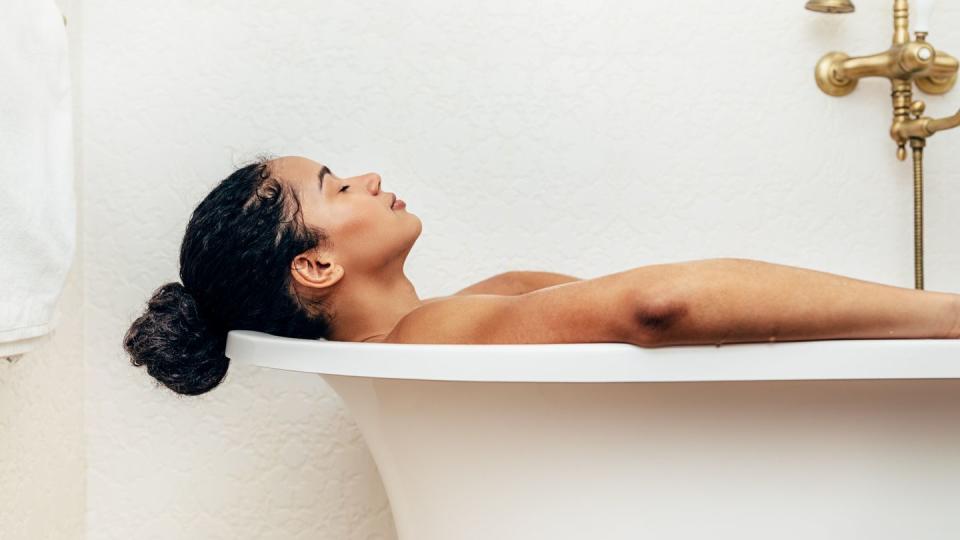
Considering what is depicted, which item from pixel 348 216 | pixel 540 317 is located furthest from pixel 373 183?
pixel 540 317

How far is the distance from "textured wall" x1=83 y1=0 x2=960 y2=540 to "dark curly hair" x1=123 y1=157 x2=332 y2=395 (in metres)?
0.47

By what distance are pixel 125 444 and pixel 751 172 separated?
4.26 ft

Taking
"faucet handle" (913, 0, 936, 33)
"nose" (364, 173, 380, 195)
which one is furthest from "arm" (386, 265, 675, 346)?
"faucet handle" (913, 0, 936, 33)

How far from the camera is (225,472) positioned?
1.78 m

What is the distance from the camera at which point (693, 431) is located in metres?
0.99

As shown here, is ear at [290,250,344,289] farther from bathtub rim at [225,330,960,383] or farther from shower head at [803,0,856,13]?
shower head at [803,0,856,13]

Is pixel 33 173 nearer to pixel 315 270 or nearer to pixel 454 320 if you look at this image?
pixel 315 270

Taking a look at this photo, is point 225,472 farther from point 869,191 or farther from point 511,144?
point 869,191

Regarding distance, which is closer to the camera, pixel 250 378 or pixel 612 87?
pixel 250 378

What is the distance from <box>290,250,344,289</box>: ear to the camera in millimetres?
1288

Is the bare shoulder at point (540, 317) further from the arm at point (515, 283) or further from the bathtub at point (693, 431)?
the arm at point (515, 283)

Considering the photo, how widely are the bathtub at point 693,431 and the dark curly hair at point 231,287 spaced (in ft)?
0.66

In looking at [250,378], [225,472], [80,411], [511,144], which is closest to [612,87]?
[511,144]

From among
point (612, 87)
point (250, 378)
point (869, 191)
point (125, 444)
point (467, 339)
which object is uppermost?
point (612, 87)
